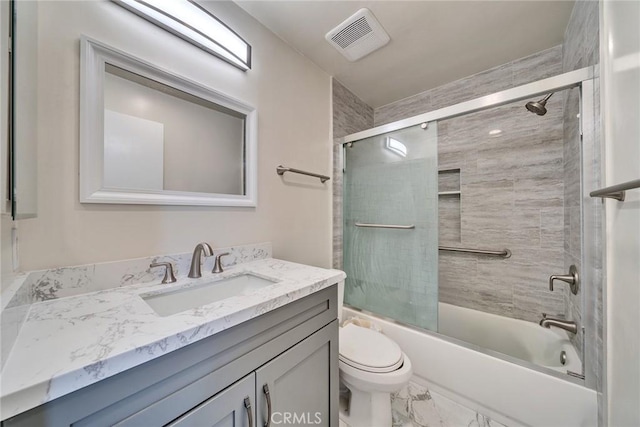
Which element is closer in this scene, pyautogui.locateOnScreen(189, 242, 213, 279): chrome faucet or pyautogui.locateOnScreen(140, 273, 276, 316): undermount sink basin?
pyautogui.locateOnScreen(140, 273, 276, 316): undermount sink basin

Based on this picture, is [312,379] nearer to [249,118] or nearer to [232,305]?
[232,305]

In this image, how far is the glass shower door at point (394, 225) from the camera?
1.55 metres

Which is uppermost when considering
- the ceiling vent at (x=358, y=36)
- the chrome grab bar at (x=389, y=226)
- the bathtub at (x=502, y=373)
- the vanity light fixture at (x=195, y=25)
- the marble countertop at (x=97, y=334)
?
the ceiling vent at (x=358, y=36)

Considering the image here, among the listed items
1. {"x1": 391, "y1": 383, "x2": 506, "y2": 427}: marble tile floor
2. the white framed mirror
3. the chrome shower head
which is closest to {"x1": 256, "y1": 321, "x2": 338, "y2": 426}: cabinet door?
{"x1": 391, "y1": 383, "x2": 506, "y2": 427}: marble tile floor

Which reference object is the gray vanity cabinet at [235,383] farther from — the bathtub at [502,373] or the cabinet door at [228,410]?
the bathtub at [502,373]

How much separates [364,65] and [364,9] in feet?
1.63

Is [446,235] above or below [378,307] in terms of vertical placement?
above

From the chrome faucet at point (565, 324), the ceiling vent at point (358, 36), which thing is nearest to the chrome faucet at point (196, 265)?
the ceiling vent at point (358, 36)

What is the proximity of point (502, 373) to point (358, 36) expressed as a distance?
2093 mm

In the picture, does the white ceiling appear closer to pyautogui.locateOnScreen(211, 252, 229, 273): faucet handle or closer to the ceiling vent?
the ceiling vent

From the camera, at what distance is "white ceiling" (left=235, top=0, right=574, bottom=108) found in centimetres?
124

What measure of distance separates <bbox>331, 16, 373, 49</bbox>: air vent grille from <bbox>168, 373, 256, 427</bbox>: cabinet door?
69.6 inches

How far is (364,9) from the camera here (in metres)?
1.24

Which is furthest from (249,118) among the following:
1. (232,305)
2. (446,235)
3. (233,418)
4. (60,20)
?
(446,235)
